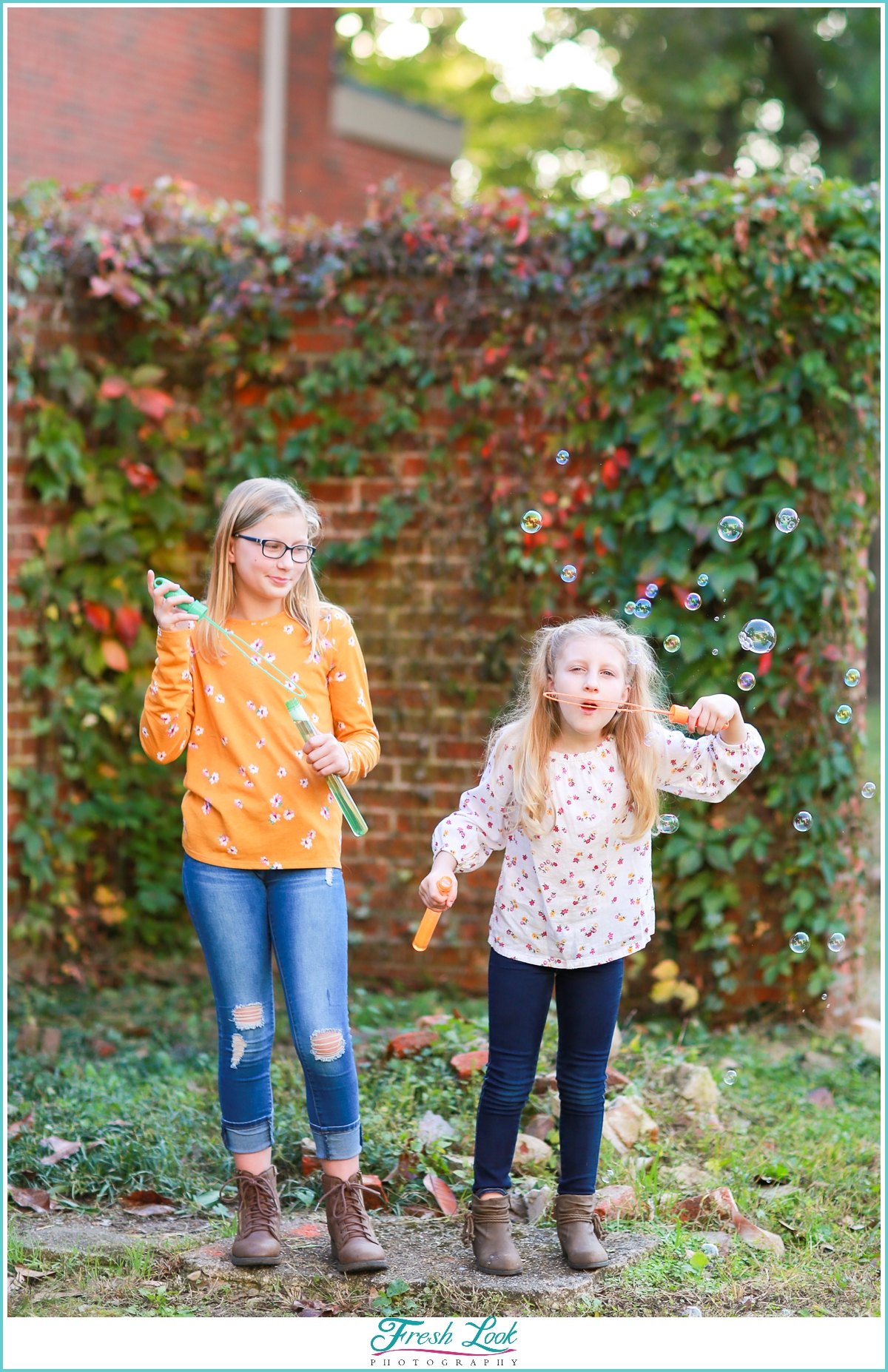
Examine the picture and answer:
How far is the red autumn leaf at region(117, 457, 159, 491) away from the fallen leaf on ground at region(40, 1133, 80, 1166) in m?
2.42

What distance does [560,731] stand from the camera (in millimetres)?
2684

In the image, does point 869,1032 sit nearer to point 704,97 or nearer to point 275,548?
point 275,548

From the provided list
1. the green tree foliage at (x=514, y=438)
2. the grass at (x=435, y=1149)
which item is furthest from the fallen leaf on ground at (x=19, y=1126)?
the green tree foliage at (x=514, y=438)

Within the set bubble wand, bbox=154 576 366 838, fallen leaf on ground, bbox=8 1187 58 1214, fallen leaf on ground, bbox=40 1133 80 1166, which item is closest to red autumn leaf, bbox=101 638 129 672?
fallen leaf on ground, bbox=40 1133 80 1166

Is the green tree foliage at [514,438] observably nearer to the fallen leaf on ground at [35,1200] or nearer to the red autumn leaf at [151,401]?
the red autumn leaf at [151,401]

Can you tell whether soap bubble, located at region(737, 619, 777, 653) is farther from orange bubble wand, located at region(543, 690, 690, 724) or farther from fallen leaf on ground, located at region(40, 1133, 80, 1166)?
fallen leaf on ground, located at region(40, 1133, 80, 1166)

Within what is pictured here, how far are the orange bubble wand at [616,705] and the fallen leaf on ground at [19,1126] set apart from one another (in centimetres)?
188

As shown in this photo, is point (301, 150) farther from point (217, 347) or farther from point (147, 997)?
point (147, 997)

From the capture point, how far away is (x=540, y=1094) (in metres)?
3.46

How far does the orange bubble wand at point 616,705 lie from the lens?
2.55 metres

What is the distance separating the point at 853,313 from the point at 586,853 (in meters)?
2.41

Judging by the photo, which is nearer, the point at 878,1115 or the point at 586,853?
the point at 586,853

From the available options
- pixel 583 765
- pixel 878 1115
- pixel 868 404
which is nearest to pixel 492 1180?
pixel 583 765

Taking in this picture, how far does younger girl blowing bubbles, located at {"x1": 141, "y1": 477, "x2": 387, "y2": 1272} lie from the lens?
260 cm
